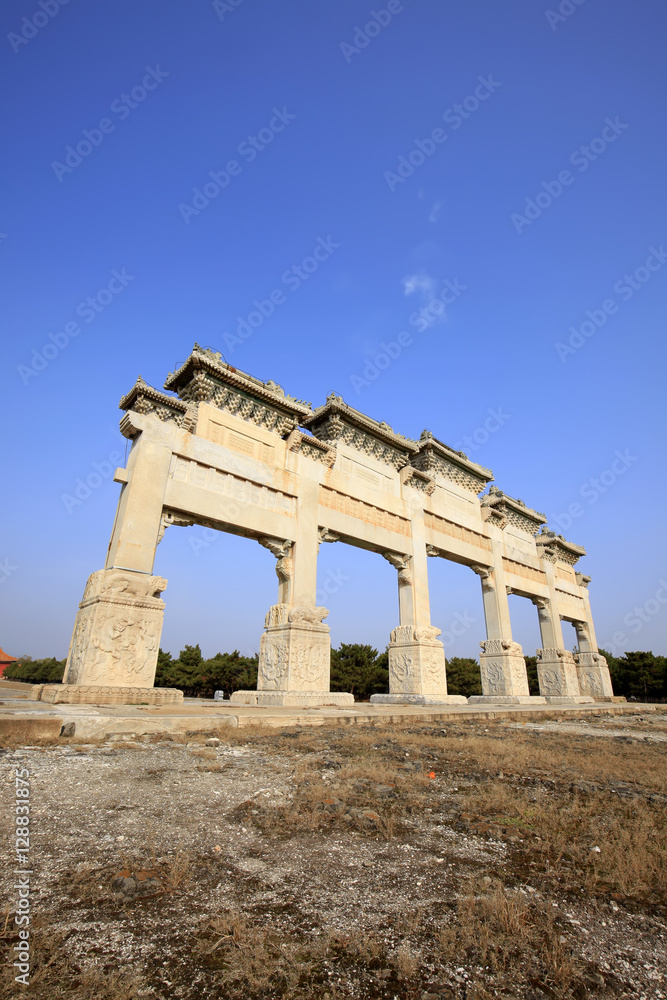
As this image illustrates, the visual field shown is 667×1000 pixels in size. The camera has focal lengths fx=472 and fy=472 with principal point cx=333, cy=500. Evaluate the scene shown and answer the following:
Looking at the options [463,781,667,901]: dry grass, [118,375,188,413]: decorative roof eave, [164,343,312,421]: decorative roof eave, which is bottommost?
[463,781,667,901]: dry grass

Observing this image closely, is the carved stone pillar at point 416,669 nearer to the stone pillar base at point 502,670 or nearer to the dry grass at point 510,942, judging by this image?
the stone pillar base at point 502,670

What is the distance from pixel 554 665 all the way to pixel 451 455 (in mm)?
11260

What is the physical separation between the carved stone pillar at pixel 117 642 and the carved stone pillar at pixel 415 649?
305 inches

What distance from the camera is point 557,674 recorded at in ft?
69.9

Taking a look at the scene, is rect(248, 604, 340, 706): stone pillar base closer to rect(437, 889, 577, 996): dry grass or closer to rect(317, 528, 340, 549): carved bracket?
rect(317, 528, 340, 549): carved bracket

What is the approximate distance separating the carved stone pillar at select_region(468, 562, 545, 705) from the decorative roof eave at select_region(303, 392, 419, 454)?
623 centimetres

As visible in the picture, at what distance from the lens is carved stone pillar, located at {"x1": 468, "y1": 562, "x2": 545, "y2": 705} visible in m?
17.7

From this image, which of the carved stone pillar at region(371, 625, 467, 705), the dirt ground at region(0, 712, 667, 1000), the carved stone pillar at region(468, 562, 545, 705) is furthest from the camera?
the carved stone pillar at region(468, 562, 545, 705)

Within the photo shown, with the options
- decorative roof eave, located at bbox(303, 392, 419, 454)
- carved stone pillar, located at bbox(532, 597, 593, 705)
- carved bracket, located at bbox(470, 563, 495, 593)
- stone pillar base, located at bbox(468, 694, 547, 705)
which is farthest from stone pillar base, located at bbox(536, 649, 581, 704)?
decorative roof eave, located at bbox(303, 392, 419, 454)

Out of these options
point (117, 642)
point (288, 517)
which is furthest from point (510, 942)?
point (288, 517)

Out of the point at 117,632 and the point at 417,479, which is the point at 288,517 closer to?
the point at 117,632

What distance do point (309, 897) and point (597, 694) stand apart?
26.8 meters

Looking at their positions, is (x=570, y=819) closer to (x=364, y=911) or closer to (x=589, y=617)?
(x=364, y=911)

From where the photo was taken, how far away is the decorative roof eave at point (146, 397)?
1082cm
